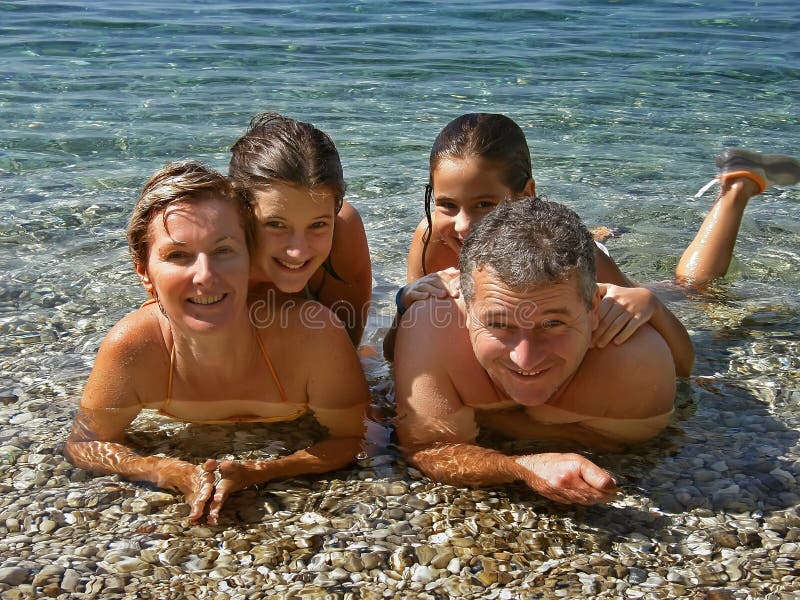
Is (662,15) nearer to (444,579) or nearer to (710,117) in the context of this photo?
(710,117)

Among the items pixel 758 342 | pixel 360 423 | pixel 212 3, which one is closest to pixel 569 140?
pixel 758 342

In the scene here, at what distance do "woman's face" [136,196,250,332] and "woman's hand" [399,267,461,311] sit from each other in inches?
32.4

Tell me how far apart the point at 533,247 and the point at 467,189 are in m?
1.35

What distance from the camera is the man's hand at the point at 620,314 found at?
4137mm

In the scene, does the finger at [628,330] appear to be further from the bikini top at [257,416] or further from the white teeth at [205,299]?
the white teeth at [205,299]

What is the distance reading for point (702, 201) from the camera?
859 centimetres

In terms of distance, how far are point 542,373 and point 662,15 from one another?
48.7 feet

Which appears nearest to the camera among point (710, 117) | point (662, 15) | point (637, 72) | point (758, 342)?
point (758, 342)

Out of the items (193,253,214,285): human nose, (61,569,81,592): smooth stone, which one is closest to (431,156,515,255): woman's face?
(193,253,214,285): human nose

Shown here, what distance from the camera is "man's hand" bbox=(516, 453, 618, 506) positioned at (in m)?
3.38

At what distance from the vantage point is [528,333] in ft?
12.5

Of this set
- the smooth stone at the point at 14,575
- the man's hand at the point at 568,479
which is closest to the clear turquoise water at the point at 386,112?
the smooth stone at the point at 14,575

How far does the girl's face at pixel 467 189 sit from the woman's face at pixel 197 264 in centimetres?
145

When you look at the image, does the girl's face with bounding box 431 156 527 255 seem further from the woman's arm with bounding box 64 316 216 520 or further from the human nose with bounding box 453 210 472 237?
the woman's arm with bounding box 64 316 216 520
